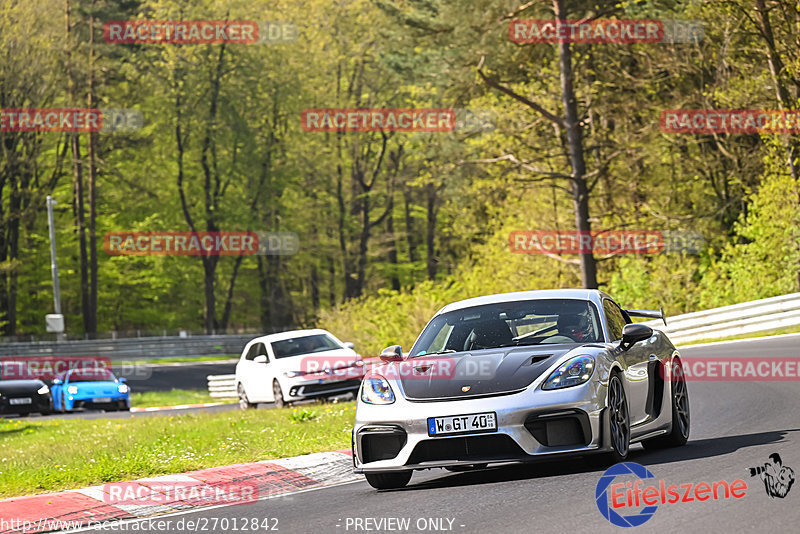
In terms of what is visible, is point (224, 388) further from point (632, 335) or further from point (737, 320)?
point (632, 335)

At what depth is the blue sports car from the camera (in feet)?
100

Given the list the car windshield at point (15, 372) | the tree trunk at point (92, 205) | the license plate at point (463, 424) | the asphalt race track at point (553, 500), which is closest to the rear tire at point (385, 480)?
the asphalt race track at point (553, 500)

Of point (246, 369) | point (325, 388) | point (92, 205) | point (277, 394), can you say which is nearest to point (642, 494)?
point (325, 388)

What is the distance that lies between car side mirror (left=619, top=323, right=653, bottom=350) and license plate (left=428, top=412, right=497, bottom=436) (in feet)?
5.60

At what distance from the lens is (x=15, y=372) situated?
29844 millimetres

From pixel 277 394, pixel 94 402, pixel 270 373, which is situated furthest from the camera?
pixel 94 402

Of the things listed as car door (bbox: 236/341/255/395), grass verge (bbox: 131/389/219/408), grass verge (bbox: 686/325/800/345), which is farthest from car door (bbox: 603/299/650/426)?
grass verge (bbox: 131/389/219/408)

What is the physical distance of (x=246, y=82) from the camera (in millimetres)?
68688

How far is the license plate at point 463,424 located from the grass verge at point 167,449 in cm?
333

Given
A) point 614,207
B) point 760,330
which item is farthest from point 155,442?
point 614,207

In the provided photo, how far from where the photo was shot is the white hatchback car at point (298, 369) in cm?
2156

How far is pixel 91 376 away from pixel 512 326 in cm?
2414

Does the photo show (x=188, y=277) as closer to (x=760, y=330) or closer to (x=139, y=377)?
(x=139, y=377)

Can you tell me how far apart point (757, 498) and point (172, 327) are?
7372 centimetres
